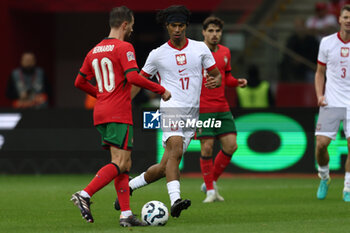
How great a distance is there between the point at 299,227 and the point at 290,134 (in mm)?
7427

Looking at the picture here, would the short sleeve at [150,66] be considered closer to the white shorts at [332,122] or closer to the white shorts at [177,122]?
the white shorts at [177,122]

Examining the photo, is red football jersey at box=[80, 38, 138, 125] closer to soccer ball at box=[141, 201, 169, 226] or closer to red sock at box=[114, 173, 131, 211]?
red sock at box=[114, 173, 131, 211]

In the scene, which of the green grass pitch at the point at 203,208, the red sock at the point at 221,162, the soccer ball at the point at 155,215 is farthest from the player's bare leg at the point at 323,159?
the soccer ball at the point at 155,215

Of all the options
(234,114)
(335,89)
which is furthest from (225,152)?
(234,114)

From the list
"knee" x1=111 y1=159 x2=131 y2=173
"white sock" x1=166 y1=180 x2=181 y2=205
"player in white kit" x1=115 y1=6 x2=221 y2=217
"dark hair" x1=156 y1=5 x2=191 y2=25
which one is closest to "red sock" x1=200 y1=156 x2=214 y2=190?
"player in white kit" x1=115 y1=6 x2=221 y2=217

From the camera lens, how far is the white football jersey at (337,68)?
10531 mm

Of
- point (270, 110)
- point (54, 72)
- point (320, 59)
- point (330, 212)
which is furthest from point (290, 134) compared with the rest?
point (54, 72)

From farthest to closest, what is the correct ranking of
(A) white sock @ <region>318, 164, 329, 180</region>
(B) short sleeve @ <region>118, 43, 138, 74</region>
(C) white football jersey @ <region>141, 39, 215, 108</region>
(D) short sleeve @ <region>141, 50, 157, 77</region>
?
(A) white sock @ <region>318, 164, 329, 180</region>
(D) short sleeve @ <region>141, 50, 157, 77</region>
(C) white football jersey @ <region>141, 39, 215, 108</region>
(B) short sleeve @ <region>118, 43, 138, 74</region>

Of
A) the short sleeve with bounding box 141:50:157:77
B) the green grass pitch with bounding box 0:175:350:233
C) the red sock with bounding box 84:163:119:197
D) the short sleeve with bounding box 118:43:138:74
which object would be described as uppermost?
the short sleeve with bounding box 118:43:138:74

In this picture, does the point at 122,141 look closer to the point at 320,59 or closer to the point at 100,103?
the point at 100,103

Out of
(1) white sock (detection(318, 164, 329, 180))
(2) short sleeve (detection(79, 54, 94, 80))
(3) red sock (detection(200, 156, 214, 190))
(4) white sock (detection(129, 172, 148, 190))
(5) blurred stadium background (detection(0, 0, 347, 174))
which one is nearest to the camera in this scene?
(2) short sleeve (detection(79, 54, 94, 80))

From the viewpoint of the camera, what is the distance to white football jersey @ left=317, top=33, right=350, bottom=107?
10.5m

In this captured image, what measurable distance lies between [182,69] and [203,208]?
1896mm

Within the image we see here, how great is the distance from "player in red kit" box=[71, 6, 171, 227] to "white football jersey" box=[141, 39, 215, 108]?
79cm
